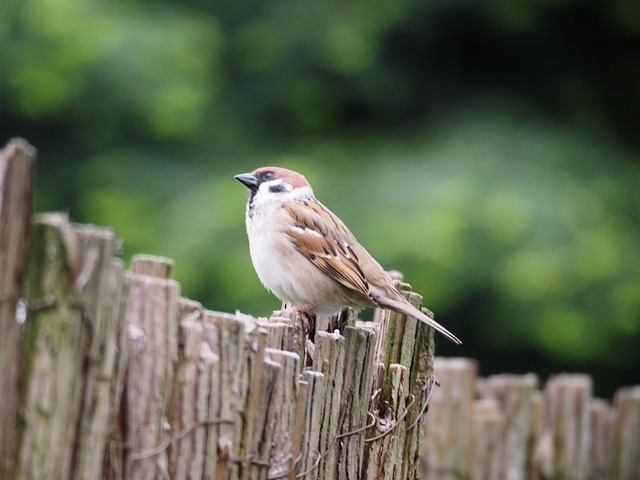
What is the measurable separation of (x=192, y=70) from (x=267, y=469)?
4.88 metres

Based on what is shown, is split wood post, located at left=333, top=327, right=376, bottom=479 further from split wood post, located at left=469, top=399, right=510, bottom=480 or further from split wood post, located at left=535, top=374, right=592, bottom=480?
split wood post, located at left=535, top=374, right=592, bottom=480

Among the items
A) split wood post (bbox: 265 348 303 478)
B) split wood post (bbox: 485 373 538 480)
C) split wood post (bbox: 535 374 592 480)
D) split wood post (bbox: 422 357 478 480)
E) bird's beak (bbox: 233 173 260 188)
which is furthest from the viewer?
split wood post (bbox: 535 374 592 480)

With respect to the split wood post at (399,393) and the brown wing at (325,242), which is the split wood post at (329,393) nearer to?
the split wood post at (399,393)

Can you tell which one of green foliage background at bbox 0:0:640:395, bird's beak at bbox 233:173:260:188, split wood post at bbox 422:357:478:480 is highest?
green foliage background at bbox 0:0:640:395

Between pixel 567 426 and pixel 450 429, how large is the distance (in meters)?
0.59

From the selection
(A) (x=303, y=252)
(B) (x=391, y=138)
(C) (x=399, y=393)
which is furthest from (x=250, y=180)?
(B) (x=391, y=138)

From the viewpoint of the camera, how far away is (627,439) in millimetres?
4656

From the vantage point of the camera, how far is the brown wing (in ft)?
12.5

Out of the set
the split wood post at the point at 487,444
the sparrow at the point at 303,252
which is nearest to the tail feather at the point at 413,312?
the sparrow at the point at 303,252

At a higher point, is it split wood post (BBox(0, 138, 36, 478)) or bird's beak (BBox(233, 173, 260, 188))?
bird's beak (BBox(233, 173, 260, 188))

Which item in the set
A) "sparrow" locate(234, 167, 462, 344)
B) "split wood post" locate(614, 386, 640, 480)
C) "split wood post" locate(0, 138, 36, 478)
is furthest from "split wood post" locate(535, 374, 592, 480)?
"split wood post" locate(0, 138, 36, 478)

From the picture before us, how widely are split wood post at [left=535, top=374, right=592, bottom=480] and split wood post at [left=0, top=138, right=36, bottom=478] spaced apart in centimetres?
298

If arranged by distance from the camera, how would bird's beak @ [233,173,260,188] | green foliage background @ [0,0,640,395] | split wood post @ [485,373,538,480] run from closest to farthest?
bird's beak @ [233,173,260,188]
split wood post @ [485,373,538,480]
green foliage background @ [0,0,640,395]

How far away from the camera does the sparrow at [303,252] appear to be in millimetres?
3816
